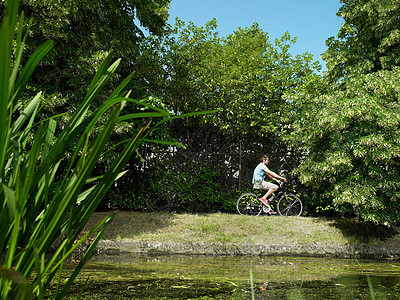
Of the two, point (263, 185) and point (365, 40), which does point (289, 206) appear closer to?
point (263, 185)

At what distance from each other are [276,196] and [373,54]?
5387 millimetres

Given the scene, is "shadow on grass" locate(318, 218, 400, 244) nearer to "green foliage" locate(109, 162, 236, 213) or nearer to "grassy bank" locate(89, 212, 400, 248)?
"grassy bank" locate(89, 212, 400, 248)

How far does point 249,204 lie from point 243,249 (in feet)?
11.4

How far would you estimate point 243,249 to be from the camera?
8.12 metres

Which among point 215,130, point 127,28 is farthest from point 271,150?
point 127,28

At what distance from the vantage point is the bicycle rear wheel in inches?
450

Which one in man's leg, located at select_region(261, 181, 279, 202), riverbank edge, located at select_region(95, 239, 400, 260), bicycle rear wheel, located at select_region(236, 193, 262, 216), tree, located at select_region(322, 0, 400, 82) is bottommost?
riverbank edge, located at select_region(95, 239, 400, 260)

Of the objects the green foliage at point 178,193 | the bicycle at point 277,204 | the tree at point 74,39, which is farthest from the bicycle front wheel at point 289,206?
the tree at point 74,39

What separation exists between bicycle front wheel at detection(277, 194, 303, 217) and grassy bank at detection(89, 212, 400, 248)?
1.27 metres

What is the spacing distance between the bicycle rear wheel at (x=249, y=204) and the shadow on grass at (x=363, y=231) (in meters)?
2.32

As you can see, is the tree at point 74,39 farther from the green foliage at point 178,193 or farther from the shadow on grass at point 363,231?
the shadow on grass at point 363,231

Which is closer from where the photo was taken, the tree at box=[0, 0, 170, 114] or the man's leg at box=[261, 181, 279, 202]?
the tree at box=[0, 0, 170, 114]

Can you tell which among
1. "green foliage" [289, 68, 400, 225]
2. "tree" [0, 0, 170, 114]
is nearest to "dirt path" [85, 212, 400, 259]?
"green foliage" [289, 68, 400, 225]

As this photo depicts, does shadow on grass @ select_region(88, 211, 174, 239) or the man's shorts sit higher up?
the man's shorts
